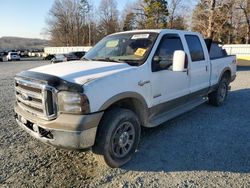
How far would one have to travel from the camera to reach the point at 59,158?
416 centimetres

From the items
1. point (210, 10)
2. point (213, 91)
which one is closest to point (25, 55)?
point (210, 10)

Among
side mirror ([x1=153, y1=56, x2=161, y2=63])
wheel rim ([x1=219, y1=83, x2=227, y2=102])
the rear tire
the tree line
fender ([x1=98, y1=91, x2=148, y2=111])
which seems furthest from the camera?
the tree line

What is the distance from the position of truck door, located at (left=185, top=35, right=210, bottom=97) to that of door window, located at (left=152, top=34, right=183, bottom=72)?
1.66ft

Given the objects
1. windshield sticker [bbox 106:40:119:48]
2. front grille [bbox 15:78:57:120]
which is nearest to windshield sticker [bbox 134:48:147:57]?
windshield sticker [bbox 106:40:119:48]

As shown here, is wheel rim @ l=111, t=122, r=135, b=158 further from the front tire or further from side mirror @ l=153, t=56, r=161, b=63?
side mirror @ l=153, t=56, r=161, b=63

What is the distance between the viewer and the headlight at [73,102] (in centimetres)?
325

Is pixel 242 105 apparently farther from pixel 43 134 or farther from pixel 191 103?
pixel 43 134

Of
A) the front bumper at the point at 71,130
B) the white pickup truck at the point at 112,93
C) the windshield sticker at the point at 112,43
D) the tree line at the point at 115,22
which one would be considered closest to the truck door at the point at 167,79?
the white pickup truck at the point at 112,93

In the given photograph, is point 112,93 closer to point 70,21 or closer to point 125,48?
point 125,48

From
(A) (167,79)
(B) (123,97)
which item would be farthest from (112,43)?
(B) (123,97)

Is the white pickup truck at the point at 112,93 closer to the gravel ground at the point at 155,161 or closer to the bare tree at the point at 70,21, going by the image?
the gravel ground at the point at 155,161

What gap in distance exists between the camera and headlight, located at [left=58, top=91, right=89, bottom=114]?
3.25m

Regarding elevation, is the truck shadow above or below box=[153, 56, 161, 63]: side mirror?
below

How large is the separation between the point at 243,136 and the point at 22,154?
155 inches
